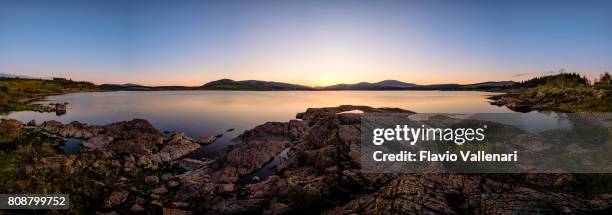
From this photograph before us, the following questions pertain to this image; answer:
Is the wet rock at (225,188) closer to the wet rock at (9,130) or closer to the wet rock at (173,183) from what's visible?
the wet rock at (173,183)

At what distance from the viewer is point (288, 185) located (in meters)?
18.5

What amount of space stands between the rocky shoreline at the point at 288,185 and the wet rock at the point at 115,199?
0.05 metres

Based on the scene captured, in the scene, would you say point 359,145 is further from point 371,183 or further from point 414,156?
point 371,183

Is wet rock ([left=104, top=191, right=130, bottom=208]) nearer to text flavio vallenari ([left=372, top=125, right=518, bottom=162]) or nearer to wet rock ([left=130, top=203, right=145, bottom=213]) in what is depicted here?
wet rock ([left=130, top=203, right=145, bottom=213])

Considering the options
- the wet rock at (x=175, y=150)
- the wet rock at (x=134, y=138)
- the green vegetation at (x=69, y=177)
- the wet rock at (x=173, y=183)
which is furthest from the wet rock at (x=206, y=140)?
the wet rock at (x=173, y=183)

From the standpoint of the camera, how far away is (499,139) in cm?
2597

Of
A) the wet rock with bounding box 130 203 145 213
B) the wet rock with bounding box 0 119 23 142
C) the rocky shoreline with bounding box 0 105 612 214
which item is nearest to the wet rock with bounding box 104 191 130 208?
the rocky shoreline with bounding box 0 105 612 214

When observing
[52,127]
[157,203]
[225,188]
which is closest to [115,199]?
[157,203]

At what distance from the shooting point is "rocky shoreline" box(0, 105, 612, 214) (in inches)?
516

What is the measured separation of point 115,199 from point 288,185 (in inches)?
418

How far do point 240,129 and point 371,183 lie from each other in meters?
38.4

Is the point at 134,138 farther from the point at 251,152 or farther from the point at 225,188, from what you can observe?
the point at 225,188

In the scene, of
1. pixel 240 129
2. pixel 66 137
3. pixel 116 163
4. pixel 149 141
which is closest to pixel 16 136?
pixel 66 137

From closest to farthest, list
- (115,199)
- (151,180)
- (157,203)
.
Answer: (115,199) < (157,203) < (151,180)
